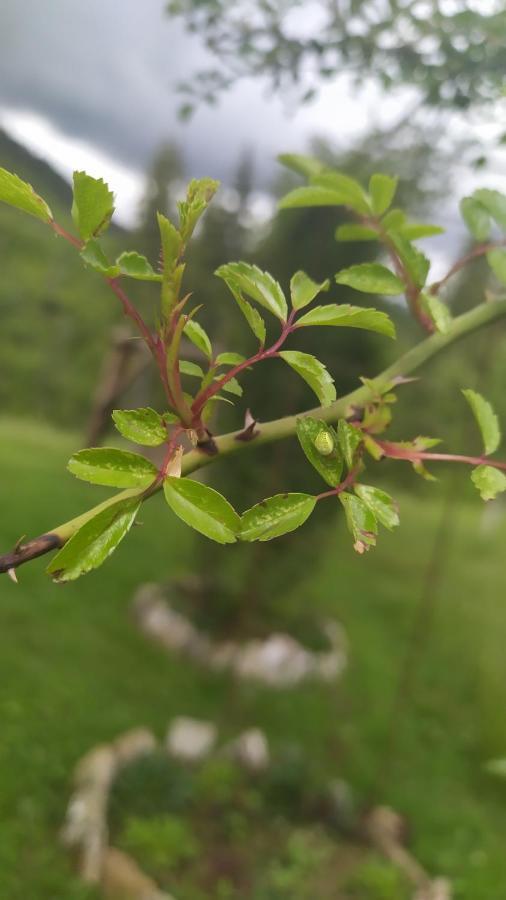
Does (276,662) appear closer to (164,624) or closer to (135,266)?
(164,624)

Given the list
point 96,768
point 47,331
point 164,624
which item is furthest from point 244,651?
point 47,331

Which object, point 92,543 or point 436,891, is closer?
point 92,543

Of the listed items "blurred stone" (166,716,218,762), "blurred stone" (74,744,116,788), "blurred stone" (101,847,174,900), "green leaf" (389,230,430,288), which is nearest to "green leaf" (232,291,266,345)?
"green leaf" (389,230,430,288)

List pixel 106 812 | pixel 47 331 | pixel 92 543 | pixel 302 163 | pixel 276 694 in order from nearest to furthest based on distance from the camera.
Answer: pixel 92 543 < pixel 302 163 < pixel 106 812 < pixel 276 694 < pixel 47 331

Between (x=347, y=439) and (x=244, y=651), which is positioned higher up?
(x=347, y=439)

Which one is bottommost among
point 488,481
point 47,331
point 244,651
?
point 244,651

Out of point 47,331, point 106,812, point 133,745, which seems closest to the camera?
point 106,812

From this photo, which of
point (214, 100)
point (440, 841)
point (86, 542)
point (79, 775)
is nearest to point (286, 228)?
point (214, 100)

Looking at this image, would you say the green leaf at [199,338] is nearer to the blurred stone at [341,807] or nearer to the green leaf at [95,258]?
the green leaf at [95,258]

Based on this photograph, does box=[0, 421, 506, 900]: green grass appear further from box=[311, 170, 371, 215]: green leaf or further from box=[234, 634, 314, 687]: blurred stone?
box=[311, 170, 371, 215]: green leaf
